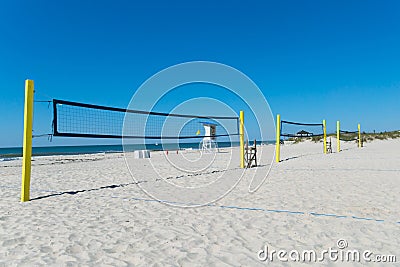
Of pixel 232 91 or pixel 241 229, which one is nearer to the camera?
pixel 241 229

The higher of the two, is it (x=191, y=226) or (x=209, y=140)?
(x=209, y=140)

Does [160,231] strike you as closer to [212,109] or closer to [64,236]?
[64,236]

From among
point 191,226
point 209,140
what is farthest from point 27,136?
point 209,140

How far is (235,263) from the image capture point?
1813 millimetres

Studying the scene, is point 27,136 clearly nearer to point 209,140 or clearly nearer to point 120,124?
point 120,124

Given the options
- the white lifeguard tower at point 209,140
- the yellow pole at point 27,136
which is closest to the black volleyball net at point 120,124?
the yellow pole at point 27,136

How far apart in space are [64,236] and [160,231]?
78 cm

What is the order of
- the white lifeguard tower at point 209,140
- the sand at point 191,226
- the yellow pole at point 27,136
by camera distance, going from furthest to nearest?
1. the white lifeguard tower at point 209,140
2. the yellow pole at point 27,136
3. the sand at point 191,226

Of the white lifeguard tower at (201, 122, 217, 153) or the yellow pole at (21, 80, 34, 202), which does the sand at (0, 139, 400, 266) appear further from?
the white lifeguard tower at (201, 122, 217, 153)

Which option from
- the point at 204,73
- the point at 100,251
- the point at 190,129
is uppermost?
the point at 204,73

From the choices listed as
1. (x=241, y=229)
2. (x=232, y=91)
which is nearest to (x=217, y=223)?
(x=241, y=229)

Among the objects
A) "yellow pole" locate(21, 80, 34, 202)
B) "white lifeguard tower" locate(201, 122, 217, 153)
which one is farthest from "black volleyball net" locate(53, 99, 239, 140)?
"white lifeguard tower" locate(201, 122, 217, 153)

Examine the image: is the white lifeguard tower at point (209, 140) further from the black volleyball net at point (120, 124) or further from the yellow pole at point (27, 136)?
the yellow pole at point (27, 136)

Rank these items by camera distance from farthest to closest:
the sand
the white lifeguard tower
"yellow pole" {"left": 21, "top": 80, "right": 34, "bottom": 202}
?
the white lifeguard tower, "yellow pole" {"left": 21, "top": 80, "right": 34, "bottom": 202}, the sand
